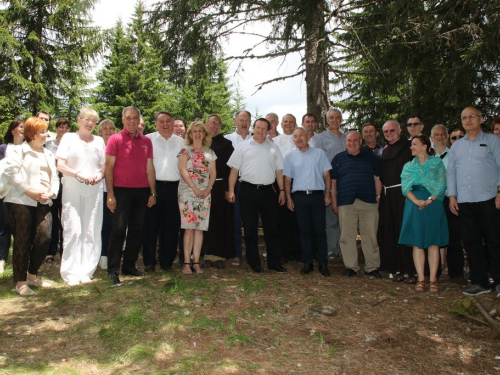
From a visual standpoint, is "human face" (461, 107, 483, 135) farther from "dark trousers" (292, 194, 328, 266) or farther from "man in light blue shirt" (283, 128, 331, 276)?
"dark trousers" (292, 194, 328, 266)

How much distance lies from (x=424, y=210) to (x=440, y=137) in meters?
1.29

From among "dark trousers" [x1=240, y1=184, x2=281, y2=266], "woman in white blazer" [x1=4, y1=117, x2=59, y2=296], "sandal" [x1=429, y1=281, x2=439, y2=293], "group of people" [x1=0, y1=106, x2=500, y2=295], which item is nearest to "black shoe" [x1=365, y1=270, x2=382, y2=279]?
"group of people" [x1=0, y1=106, x2=500, y2=295]

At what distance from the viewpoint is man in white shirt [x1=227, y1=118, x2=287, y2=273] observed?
21.6 ft

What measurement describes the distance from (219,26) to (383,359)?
731 cm

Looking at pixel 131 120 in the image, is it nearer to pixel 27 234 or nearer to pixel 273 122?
pixel 27 234

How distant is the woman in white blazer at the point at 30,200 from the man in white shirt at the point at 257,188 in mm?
2455

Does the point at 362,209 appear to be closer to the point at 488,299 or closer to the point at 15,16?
the point at 488,299

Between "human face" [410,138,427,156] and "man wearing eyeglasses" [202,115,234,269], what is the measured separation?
8.69 feet

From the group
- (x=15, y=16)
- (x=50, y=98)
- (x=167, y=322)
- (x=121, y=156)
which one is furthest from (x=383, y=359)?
(x=15, y=16)

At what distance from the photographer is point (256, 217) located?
6715 millimetres

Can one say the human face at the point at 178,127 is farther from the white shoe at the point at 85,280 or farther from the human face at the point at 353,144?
the white shoe at the point at 85,280

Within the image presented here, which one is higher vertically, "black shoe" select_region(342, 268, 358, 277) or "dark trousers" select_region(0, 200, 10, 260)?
"dark trousers" select_region(0, 200, 10, 260)

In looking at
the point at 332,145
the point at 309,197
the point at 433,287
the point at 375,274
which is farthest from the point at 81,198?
the point at 433,287

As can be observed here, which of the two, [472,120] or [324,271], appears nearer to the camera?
[472,120]
